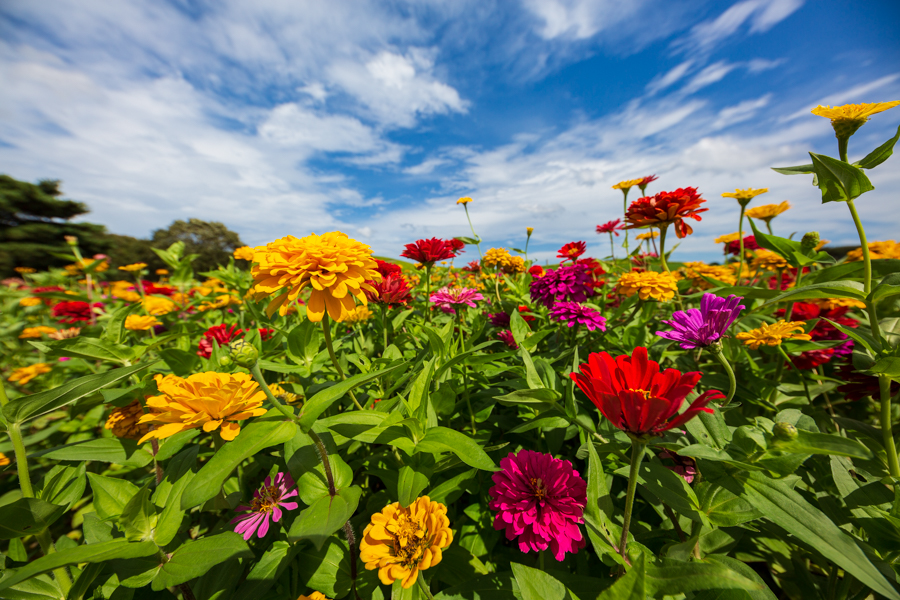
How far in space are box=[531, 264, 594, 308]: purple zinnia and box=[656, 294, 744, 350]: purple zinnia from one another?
0.60m

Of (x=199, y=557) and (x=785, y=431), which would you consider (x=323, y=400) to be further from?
(x=785, y=431)

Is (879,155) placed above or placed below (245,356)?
above

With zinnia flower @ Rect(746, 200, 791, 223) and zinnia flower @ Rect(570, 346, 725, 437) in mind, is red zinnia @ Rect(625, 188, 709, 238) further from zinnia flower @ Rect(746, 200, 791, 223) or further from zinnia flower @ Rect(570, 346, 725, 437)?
zinnia flower @ Rect(570, 346, 725, 437)

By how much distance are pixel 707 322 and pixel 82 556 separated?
1.63 meters

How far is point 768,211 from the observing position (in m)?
2.06

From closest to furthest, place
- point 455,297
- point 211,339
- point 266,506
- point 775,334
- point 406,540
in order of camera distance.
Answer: point 406,540
point 266,506
point 775,334
point 211,339
point 455,297

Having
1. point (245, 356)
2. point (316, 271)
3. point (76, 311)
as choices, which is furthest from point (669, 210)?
point (76, 311)

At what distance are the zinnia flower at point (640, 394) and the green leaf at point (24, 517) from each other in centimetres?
138

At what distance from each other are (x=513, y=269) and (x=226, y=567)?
2284 mm

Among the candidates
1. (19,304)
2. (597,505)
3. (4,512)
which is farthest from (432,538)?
(19,304)

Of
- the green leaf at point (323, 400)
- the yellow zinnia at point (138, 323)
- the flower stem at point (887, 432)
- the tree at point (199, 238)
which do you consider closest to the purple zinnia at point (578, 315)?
the flower stem at point (887, 432)

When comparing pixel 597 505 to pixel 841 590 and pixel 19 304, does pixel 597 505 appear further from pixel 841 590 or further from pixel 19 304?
pixel 19 304

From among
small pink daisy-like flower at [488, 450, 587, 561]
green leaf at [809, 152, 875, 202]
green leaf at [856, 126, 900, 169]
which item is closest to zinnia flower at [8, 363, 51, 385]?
small pink daisy-like flower at [488, 450, 587, 561]

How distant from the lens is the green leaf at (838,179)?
0.84 m
